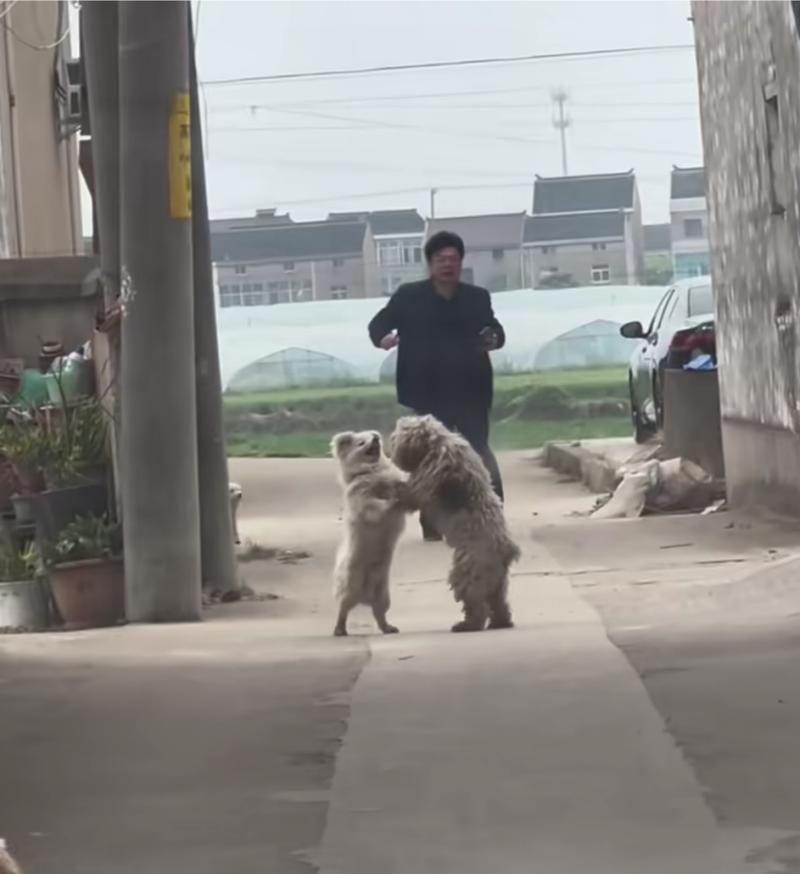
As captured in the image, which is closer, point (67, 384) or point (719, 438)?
point (67, 384)

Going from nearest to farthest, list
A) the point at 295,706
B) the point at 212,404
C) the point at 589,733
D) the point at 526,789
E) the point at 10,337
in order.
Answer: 1. the point at 526,789
2. the point at 589,733
3. the point at 295,706
4. the point at 212,404
5. the point at 10,337

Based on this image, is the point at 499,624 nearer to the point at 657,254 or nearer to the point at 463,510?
the point at 463,510

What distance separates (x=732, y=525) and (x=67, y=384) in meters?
4.45

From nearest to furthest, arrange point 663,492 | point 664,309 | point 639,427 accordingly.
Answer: point 663,492 → point 664,309 → point 639,427

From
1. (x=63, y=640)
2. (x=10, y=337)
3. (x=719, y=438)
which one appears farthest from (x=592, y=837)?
(x=719, y=438)

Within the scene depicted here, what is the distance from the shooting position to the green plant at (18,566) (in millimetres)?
9938

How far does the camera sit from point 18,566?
1000 cm

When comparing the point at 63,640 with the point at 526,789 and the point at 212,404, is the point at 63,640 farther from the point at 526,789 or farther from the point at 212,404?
the point at 526,789

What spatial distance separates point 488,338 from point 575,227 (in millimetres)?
10175

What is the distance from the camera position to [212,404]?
390 inches

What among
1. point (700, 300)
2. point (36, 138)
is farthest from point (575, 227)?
point (36, 138)

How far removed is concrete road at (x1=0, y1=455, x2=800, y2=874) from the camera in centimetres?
432

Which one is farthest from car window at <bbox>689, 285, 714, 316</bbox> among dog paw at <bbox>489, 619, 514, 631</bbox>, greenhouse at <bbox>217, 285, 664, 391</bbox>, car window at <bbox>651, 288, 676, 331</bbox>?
dog paw at <bbox>489, 619, 514, 631</bbox>

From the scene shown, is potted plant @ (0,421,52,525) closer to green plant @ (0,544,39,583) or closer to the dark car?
green plant @ (0,544,39,583)
